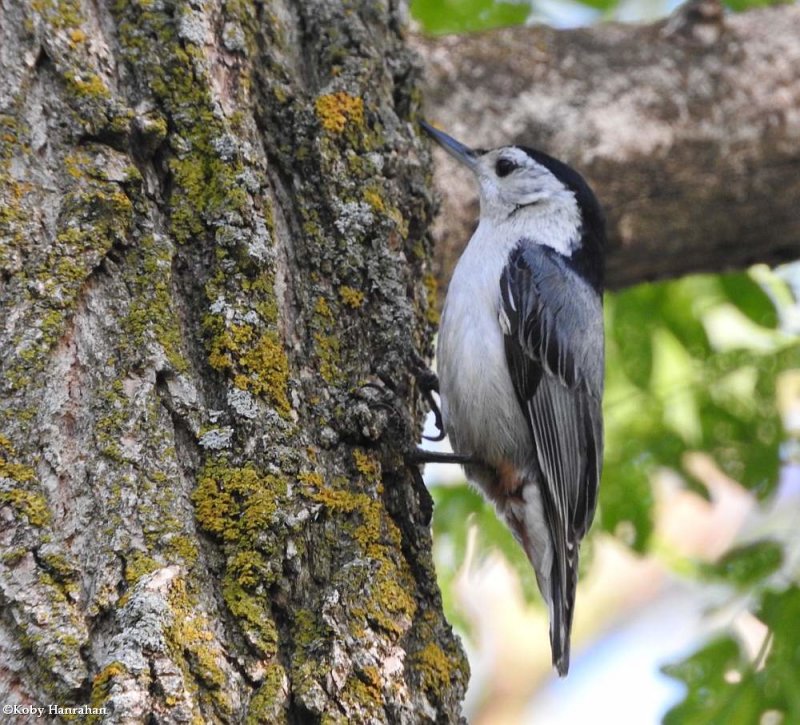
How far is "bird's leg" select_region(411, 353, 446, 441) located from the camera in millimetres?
2320

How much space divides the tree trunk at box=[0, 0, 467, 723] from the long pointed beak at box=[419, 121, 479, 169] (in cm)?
50

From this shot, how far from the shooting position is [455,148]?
2990 mm

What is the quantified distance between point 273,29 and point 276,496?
3.64 feet

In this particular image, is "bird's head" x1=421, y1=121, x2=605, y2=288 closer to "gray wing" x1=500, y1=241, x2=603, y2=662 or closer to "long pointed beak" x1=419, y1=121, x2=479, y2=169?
"long pointed beak" x1=419, y1=121, x2=479, y2=169

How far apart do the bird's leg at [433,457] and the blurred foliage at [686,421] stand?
1.76 feet

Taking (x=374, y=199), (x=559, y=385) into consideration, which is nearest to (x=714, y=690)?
(x=559, y=385)

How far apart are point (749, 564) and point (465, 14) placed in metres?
2.01

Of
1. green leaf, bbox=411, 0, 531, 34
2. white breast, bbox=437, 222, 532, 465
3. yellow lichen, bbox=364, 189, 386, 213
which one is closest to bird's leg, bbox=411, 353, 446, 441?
white breast, bbox=437, 222, 532, 465

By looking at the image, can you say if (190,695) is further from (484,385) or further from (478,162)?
(478,162)

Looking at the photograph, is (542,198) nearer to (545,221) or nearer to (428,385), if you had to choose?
(545,221)

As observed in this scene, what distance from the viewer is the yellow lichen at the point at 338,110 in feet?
7.35

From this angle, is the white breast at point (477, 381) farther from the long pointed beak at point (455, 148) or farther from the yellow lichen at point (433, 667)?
the yellow lichen at point (433, 667)

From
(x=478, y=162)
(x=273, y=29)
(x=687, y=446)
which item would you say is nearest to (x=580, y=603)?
(x=687, y=446)

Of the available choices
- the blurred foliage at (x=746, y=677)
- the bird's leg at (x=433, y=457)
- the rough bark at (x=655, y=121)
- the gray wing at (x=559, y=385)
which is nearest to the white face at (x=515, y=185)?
the rough bark at (x=655, y=121)
